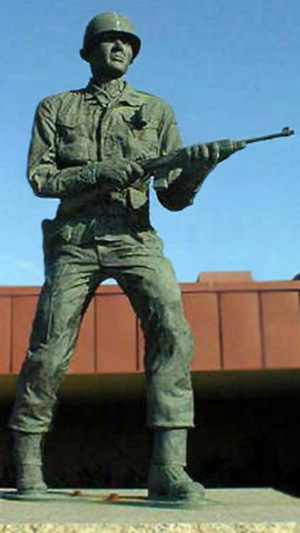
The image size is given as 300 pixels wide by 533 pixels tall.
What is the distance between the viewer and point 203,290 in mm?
9250

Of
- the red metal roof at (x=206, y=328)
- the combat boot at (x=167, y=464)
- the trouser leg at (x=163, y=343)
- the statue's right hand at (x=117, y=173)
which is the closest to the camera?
the combat boot at (x=167, y=464)

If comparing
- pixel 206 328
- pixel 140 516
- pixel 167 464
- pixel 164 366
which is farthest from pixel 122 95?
pixel 206 328

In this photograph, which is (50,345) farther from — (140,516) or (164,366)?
(140,516)

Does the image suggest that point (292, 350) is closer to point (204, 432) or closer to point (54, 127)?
point (204, 432)

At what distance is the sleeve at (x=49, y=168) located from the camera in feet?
13.4

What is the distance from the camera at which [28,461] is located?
3975 millimetres

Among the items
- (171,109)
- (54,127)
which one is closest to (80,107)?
(54,127)

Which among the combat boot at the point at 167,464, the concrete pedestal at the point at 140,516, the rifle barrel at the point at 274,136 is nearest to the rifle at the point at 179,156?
the rifle barrel at the point at 274,136

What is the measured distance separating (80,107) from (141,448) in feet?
29.6

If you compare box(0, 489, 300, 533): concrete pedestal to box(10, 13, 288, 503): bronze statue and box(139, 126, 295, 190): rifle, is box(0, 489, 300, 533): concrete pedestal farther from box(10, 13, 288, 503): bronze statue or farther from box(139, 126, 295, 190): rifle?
box(139, 126, 295, 190): rifle

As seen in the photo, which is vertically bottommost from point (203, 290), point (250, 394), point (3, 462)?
point (3, 462)

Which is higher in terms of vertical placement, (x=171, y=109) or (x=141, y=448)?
(x=171, y=109)

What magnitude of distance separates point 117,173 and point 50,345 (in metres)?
0.97

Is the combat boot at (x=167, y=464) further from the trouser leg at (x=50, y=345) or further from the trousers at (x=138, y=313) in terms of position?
the trouser leg at (x=50, y=345)
